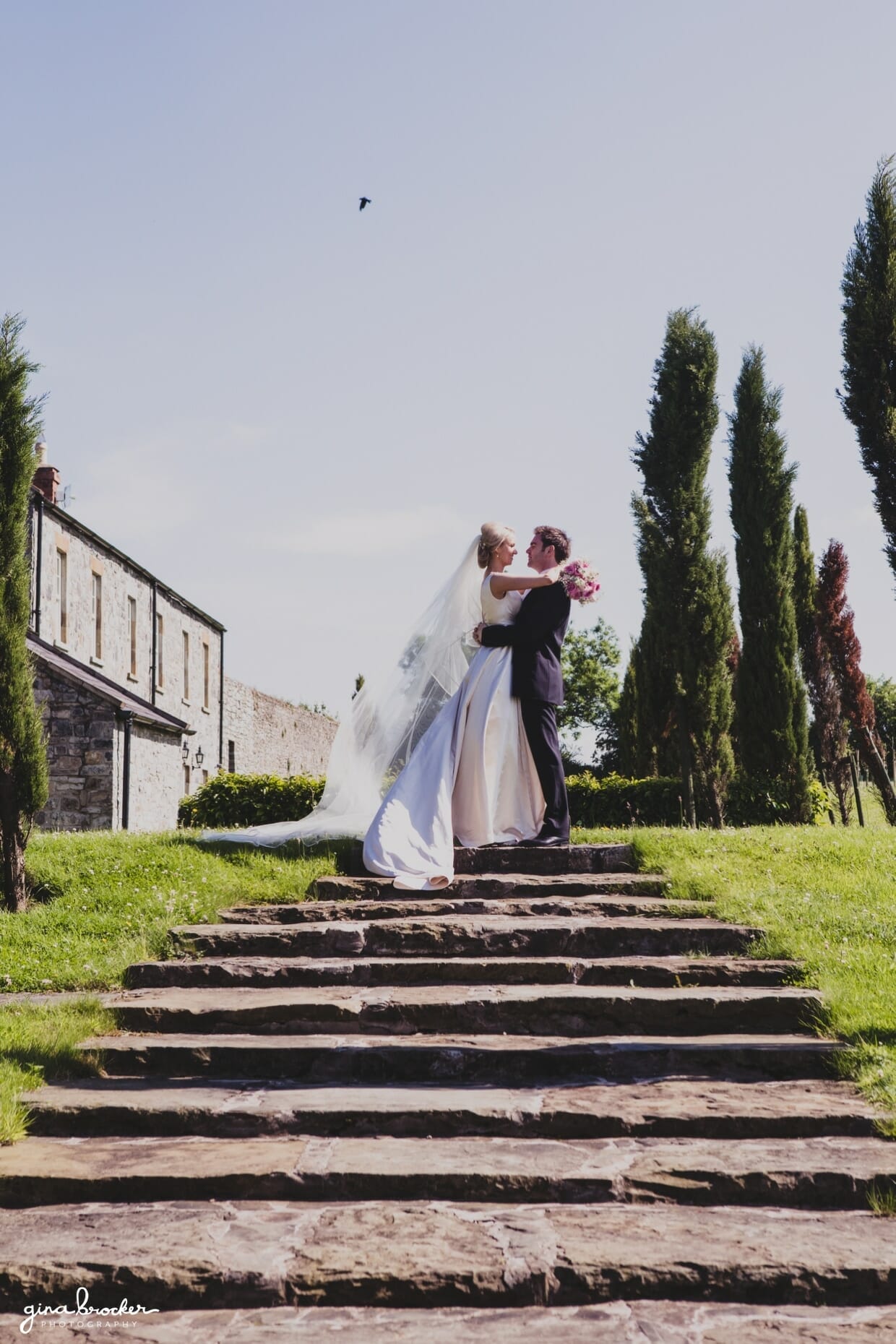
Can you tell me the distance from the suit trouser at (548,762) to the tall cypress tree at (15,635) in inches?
163

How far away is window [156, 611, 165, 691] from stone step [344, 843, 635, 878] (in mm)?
22266

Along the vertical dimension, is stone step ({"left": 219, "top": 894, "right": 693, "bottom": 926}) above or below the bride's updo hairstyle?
below

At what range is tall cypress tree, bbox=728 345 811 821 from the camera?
54.2 feet

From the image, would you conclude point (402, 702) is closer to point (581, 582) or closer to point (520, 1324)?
point (581, 582)

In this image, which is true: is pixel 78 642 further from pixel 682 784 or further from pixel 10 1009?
pixel 10 1009

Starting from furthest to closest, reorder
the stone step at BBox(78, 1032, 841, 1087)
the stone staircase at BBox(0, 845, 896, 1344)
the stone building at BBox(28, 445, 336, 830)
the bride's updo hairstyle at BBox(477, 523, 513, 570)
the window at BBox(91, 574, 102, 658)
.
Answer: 1. the window at BBox(91, 574, 102, 658)
2. the stone building at BBox(28, 445, 336, 830)
3. the bride's updo hairstyle at BBox(477, 523, 513, 570)
4. the stone step at BBox(78, 1032, 841, 1087)
5. the stone staircase at BBox(0, 845, 896, 1344)

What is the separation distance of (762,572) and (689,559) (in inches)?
75.4

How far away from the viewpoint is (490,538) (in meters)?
9.28

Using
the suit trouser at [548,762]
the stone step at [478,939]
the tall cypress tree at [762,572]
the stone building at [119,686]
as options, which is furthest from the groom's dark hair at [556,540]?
the stone building at [119,686]

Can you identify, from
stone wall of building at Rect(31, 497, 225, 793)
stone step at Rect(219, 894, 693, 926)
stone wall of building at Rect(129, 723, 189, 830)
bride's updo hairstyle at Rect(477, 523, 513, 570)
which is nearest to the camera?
stone step at Rect(219, 894, 693, 926)

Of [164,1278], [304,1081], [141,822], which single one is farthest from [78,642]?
[164,1278]

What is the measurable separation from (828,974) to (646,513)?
10.8 metres

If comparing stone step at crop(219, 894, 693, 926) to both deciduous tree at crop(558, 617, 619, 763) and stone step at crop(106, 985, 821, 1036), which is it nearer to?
stone step at crop(106, 985, 821, 1036)

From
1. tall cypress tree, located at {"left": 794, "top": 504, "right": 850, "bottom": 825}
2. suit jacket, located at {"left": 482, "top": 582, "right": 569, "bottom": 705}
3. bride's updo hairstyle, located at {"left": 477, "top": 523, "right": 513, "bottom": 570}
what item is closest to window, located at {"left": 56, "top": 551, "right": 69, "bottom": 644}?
tall cypress tree, located at {"left": 794, "top": 504, "right": 850, "bottom": 825}
